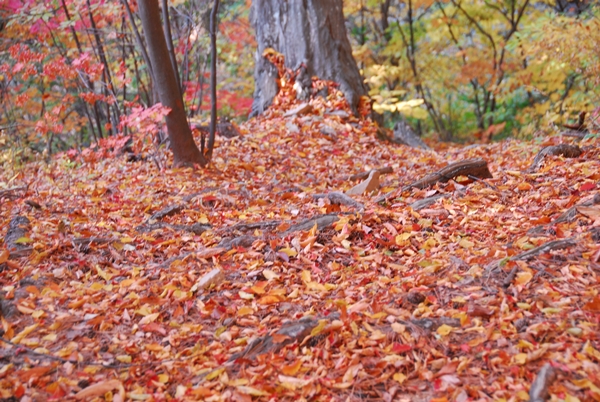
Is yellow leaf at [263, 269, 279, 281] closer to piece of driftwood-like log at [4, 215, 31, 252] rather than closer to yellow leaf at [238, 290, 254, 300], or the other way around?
yellow leaf at [238, 290, 254, 300]

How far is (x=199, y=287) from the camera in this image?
284 centimetres

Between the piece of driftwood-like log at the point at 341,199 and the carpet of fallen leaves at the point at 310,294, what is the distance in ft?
0.14

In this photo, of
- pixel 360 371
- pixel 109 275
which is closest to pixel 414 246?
pixel 360 371

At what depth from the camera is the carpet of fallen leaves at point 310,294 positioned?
6.61 feet

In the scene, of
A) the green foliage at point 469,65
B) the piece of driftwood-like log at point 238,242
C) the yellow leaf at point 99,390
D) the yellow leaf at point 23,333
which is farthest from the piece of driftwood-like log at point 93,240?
the green foliage at point 469,65

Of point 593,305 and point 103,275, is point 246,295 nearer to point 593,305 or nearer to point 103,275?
point 103,275

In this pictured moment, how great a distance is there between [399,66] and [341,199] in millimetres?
8127

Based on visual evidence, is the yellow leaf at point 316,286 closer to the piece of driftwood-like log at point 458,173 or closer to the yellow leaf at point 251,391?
the yellow leaf at point 251,391

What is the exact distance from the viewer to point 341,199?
413 centimetres

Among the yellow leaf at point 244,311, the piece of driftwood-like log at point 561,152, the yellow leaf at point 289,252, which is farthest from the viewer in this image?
the piece of driftwood-like log at point 561,152

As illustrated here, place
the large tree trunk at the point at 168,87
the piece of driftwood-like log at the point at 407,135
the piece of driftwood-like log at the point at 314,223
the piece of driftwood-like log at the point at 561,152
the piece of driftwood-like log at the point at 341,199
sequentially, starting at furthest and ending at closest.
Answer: the piece of driftwood-like log at the point at 407,135 → the large tree trunk at the point at 168,87 → the piece of driftwood-like log at the point at 561,152 → the piece of driftwood-like log at the point at 341,199 → the piece of driftwood-like log at the point at 314,223

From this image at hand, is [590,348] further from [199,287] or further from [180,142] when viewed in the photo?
[180,142]

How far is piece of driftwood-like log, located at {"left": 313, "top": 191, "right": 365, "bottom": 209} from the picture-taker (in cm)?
394

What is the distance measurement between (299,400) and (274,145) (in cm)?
494
